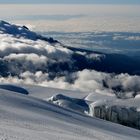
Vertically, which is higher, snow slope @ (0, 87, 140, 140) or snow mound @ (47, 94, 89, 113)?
snow slope @ (0, 87, 140, 140)

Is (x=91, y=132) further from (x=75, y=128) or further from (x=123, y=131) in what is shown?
(x=123, y=131)

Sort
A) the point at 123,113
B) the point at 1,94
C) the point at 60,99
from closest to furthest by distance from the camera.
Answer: the point at 1,94 → the point at 123,113 → the point at 60,99

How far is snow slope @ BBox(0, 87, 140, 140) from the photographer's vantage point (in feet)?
144

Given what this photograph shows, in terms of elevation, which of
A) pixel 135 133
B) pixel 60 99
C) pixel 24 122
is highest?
pixel 24 122

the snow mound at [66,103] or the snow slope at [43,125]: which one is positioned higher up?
the snow slope at [43,125]

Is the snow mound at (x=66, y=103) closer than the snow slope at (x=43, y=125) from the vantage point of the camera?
No

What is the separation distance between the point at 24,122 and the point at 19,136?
1422 cm

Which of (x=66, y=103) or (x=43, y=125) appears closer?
(x=43, y=125)

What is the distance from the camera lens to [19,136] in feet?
130

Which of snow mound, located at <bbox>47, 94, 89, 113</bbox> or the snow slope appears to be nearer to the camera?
the snow slope

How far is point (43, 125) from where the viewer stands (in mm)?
54938

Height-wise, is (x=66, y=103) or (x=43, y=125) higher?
(x=43, y=125)

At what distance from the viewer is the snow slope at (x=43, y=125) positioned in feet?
144

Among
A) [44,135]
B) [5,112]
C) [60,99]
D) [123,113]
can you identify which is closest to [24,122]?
[5,112]
